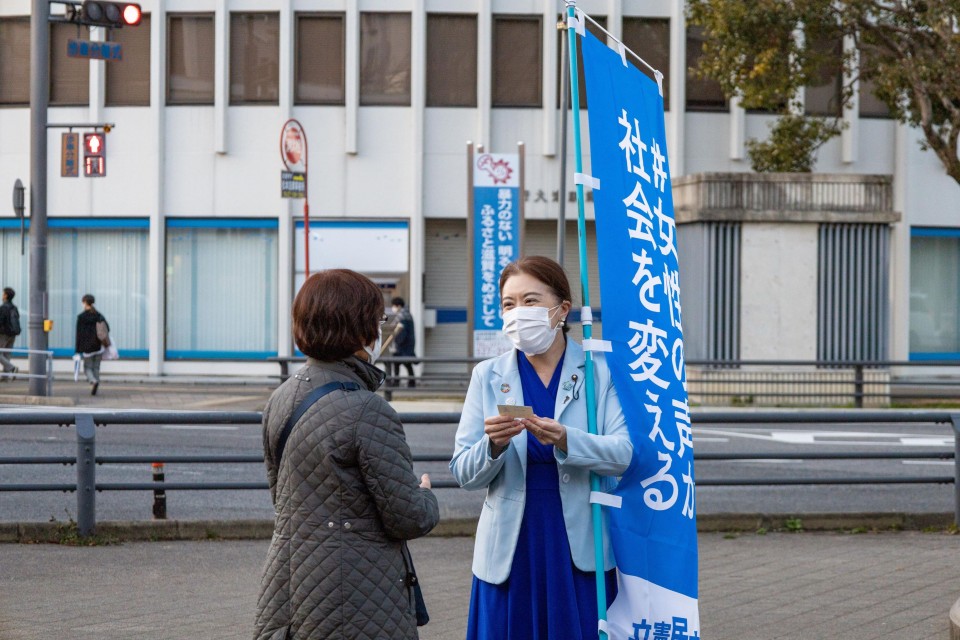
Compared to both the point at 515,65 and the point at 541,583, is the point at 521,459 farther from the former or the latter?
the point at 515,65

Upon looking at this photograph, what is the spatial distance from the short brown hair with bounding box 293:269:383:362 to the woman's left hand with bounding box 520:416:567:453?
564mm

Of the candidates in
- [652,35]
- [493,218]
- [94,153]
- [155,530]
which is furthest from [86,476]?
[652,35]

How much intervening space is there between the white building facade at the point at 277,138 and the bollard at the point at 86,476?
20.2 m

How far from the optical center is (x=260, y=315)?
30344 millimetres

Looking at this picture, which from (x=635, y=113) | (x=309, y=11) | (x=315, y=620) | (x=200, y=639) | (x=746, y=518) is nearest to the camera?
(x=315, y=620)

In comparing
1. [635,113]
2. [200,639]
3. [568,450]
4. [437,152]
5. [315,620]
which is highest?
[437,152]

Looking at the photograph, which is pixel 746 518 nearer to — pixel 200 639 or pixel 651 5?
pixel 200 639

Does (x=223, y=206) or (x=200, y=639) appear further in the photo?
(x=223, y=206)

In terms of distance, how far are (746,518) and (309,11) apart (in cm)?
2195

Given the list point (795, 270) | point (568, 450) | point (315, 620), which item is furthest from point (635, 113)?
point (795, 270)

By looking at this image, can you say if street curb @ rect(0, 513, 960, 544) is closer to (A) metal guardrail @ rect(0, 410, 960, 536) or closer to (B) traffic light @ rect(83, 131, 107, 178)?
(A) metal guardrail @ rect(0, 410, 960, 536)

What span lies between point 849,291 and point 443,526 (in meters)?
15.1

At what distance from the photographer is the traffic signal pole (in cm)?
2256

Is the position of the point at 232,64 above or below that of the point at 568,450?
above
